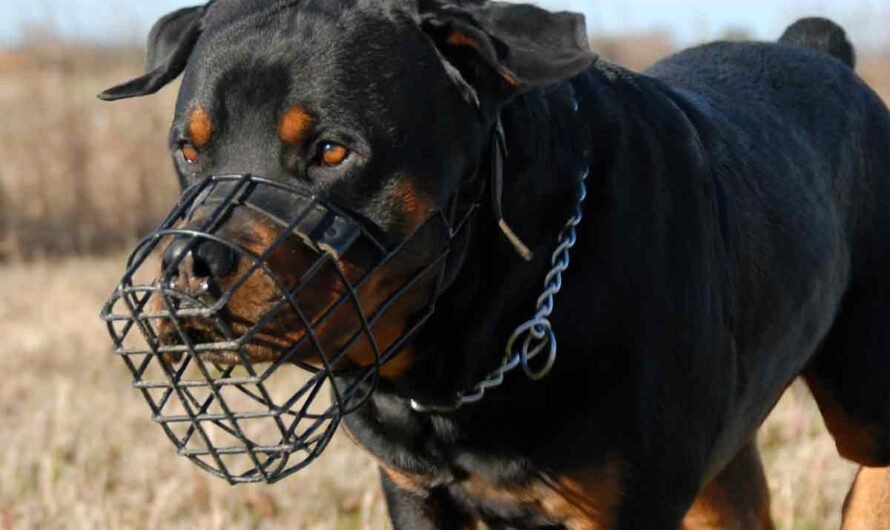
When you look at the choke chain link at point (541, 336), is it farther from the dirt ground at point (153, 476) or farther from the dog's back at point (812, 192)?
the dirt ground at point (153, 476)

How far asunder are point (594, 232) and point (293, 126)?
79 cm

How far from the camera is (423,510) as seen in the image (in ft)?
11.6

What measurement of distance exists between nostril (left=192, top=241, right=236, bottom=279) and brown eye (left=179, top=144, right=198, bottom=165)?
375 millimetres

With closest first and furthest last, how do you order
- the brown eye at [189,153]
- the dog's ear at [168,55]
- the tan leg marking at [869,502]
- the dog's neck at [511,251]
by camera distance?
the brown eye at [189,153] < the dog's neck at [511,251] < the dog's ear at [168,55] < the tan leg marking at [869,502]

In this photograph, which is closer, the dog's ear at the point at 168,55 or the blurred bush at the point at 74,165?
the dog's ear at the point at 168,55

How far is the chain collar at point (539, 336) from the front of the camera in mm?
3154

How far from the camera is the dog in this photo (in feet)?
9.34

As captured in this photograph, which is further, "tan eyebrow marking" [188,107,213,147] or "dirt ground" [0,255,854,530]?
"dirt ground" [0,255,854,530]

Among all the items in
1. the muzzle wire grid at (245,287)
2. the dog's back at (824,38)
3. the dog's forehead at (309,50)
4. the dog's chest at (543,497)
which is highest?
the dog's forehead at (309,50)

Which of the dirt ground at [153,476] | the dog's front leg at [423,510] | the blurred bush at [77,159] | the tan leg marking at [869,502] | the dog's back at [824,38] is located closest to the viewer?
the dog's front leg at [423,510]

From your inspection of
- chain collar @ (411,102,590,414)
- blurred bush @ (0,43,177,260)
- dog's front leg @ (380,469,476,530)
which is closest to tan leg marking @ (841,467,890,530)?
dog's front leg @ (380,469,476,530)

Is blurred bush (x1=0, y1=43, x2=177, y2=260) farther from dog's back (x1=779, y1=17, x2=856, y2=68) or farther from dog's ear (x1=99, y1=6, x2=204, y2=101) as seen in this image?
dog's ear (x1=99, y1=6, x2=204, y2=101)

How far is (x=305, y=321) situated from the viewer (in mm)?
2645

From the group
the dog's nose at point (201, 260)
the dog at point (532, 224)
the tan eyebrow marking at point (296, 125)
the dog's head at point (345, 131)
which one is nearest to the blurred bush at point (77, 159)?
the dog at point (532, 224)
